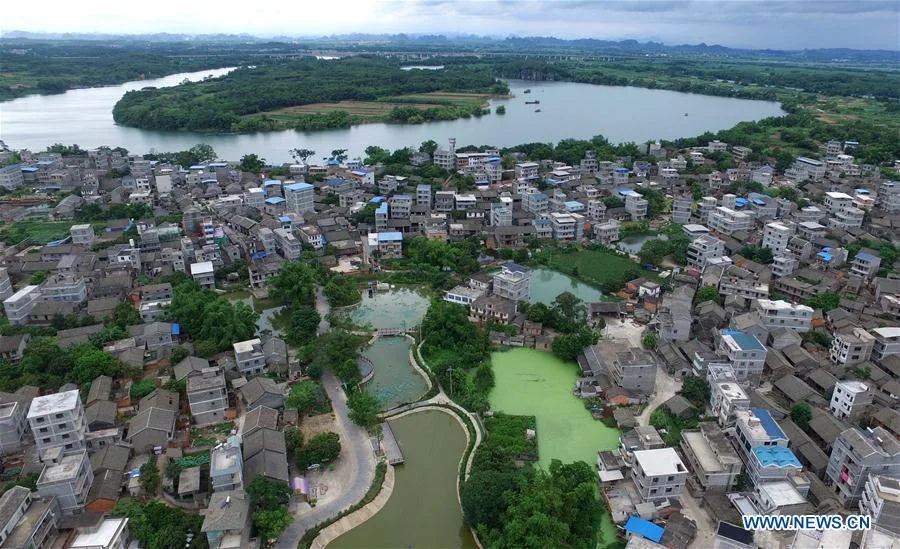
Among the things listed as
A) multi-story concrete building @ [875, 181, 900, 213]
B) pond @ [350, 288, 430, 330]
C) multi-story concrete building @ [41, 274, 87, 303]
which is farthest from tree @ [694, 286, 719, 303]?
multi-story concrete building @ [41, 274, 87, 303]

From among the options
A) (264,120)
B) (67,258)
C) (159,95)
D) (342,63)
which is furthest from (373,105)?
(67,258)

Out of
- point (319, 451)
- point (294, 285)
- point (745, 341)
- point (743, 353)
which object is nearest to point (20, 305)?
point (294, 285)

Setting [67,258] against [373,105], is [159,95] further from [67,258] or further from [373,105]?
[67,258]

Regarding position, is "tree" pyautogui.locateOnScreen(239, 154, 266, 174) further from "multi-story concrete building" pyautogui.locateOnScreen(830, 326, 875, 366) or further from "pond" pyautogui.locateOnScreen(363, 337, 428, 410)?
"multi-story concrete building" pyautogui.locateOnScreen(830, 326, 875, 366)

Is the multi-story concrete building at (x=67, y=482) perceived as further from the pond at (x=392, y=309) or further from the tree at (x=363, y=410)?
the pond at (x=392, y=309)

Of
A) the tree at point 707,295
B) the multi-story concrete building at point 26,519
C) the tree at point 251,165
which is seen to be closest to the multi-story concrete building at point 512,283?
the tree at point 707,295
